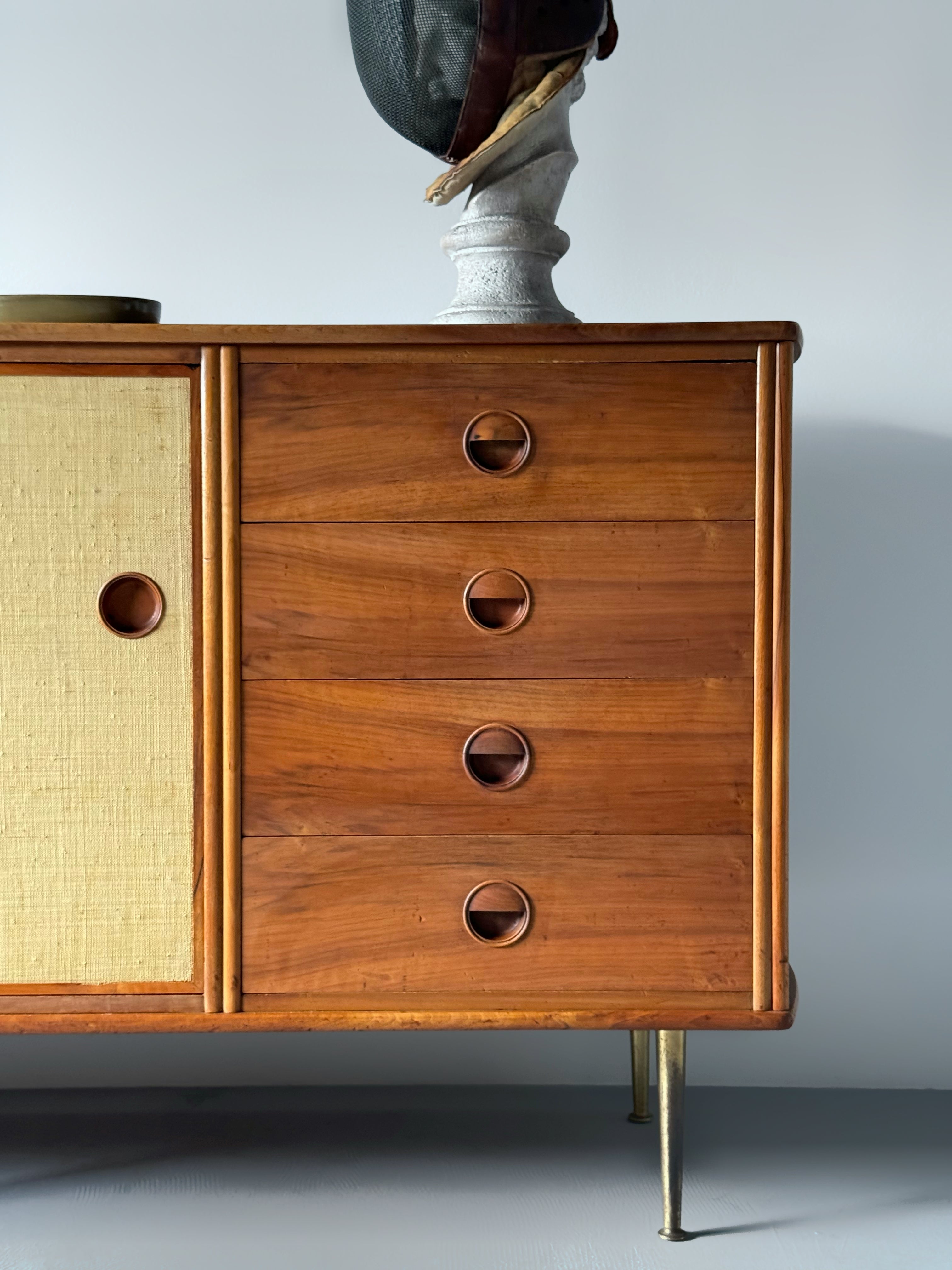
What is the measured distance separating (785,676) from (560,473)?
0.29 metres

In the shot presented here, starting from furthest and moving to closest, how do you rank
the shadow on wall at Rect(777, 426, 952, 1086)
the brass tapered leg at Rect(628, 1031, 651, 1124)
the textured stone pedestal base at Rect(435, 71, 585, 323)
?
the shadow on wall at Rect(777, 426, 952, 1086) → the brass tapered leg at Rect(628, 1031, 651, 1124) → the textured stone pedestal base at Rect(435, 71, 585, 323)

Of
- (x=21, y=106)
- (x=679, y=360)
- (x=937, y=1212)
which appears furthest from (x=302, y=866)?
(x=21, y=106)

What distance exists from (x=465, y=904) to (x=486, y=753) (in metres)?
0.14

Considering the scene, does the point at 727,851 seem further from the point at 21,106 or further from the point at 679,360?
the point at 21,106

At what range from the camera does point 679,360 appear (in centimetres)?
115

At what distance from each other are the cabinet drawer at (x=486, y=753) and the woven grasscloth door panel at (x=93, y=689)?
0.10 metres

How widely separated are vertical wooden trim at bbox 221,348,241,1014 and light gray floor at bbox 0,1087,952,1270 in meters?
0.29

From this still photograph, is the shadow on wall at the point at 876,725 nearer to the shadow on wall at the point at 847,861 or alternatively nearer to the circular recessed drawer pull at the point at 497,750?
the shadow on wall at the point at 847,861

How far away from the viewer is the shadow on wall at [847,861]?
1.64 m

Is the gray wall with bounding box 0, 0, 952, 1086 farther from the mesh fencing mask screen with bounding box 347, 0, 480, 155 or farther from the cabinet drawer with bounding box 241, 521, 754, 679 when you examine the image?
the cabinet drawer with bounding box 241, 521, 754, 679

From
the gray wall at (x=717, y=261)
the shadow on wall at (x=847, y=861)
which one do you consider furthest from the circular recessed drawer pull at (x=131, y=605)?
the shadow on wall at (x=847, y=861)

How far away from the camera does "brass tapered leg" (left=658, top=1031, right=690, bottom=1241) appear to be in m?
1.21

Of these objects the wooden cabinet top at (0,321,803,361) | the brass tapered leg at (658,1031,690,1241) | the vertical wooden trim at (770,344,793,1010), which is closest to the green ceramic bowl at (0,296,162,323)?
the wooden cabinet top at (0,321,803,361)

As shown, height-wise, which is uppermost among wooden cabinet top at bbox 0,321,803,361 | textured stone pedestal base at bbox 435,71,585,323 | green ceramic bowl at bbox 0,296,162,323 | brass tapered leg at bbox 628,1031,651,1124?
textured stone pedestal base at bbox 435,71,585,323
